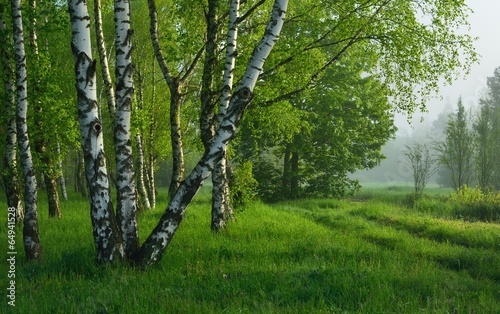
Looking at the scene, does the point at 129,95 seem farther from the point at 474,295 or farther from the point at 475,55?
the point at 475,55

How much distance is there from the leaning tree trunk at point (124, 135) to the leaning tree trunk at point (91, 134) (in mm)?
460

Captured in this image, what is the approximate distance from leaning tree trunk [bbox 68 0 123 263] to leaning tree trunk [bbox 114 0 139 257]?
1.51 ft

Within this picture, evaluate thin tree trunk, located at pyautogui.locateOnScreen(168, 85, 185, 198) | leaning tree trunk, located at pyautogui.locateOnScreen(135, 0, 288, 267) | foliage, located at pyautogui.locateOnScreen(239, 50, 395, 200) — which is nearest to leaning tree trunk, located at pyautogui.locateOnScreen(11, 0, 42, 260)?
leaning tree trunk, located at pyautogui.locateOnScreen(135, 0, 288, 267)

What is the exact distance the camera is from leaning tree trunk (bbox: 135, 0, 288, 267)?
723cm

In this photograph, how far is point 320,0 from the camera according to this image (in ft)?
44.6

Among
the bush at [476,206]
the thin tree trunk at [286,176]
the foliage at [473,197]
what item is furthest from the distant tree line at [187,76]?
the foliage at [473,197]

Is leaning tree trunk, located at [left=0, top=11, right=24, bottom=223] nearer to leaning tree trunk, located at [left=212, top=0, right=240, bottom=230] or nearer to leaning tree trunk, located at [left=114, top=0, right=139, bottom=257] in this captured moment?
leaning tree trunk, located at [left=114, top=0, right=139, bottom=257]

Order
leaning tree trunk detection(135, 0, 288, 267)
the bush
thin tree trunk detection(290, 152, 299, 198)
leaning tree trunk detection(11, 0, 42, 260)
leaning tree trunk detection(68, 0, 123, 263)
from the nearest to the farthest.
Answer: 1. leaning tree trunk detection(68, 0, 123, 263)
2. leaning tree trunk detection(135, 0, 288, 267)
3. leaning tree trunk detection(11, 0, 42, 260)
4. the bush
5. thin tree trunk detection(290, 152, 299, 198)

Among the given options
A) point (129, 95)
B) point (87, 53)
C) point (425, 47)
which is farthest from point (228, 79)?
point (425, 47)

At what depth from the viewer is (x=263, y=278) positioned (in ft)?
21.4

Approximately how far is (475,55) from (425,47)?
4.39ft

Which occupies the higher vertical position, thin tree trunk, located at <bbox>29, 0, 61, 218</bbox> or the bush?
thin tree trunk, located at <bbox>29, 0, 61, 218</bbox>

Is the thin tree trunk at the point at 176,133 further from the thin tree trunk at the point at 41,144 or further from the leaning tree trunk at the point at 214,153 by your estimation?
the leaning tree trunk at the point at 214,153

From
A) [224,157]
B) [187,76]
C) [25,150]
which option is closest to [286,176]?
[187,76]
